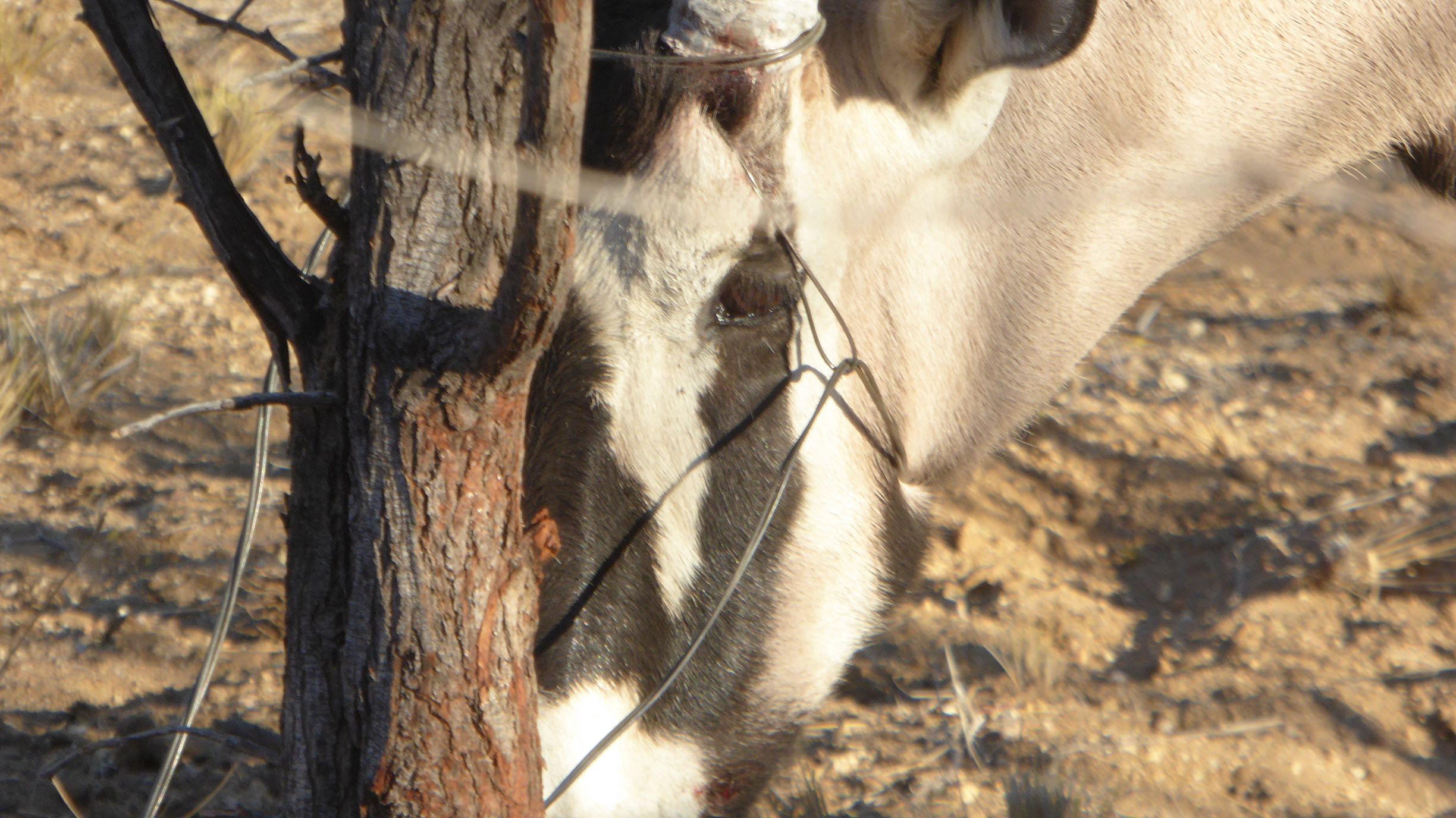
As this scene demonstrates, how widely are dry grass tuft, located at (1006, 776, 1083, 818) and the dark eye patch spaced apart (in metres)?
1.09

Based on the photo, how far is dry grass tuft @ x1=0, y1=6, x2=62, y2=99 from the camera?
5.07 meters

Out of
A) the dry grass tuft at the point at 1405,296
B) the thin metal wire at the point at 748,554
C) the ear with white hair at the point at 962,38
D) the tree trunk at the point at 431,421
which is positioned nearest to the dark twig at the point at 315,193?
the tree trunk at the point at 431,421

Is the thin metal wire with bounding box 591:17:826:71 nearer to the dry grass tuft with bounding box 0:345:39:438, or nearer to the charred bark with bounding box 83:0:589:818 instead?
the charred bark with bounding box 83:0:589:818

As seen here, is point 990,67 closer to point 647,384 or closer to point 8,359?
point 647,384

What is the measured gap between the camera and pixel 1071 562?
131 inches

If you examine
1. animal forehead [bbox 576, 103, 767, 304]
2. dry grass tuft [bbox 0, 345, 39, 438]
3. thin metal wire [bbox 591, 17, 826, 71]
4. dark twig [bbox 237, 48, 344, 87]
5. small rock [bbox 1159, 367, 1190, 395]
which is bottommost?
small rock [bbox 1159, 367, 1190, 395]

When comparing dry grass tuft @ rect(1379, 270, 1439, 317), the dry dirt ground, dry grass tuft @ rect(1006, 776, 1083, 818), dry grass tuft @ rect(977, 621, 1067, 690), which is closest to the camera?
dry grass tuft @ rect(1006, 776, 1083, 818)

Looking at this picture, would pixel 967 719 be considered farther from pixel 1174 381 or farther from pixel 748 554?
pixel 1174 381

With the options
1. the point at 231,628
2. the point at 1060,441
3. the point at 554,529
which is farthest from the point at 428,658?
the point at 1060,441

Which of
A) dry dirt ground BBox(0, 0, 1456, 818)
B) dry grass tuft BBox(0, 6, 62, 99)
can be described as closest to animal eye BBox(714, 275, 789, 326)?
dry dirt ground BBox(0, 0, 1456, 818)

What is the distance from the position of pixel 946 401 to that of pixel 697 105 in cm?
83

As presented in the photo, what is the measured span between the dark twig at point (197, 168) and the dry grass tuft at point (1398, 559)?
2.75m

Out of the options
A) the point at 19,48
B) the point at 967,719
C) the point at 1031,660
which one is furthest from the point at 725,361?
the point at 19,48

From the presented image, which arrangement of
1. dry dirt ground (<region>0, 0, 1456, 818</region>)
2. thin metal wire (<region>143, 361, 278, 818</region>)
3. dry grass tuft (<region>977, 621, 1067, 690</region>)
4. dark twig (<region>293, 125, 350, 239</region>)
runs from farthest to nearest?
dry grass tuft (<region>977, 621, 1067, 690</region>), dry dirt ground (<region>0, 0, 1456, 818</region>), thin metal wire (<region>143, 361, 278, 818</region>), dark twig (<region>293, 125, 350, 239</region>)
